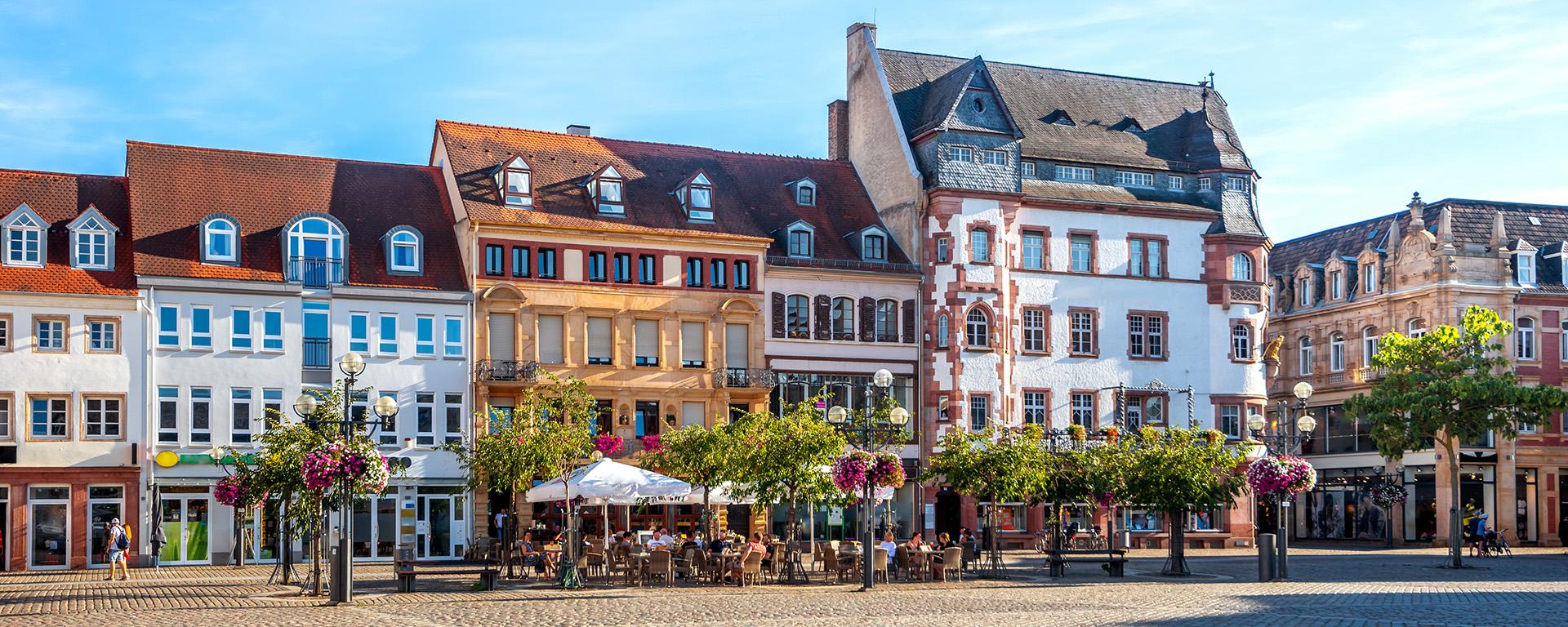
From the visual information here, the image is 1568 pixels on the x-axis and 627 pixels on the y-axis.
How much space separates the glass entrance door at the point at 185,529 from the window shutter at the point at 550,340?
1101 cm

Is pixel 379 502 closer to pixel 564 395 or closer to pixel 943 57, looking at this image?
pixel 564 395

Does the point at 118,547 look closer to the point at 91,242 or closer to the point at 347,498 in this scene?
the point at 91,242

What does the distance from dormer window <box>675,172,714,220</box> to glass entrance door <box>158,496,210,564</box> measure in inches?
708

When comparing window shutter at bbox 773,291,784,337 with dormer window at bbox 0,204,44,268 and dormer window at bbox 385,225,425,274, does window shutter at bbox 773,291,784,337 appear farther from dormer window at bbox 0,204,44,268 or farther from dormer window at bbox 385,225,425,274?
dormer window at bbox 0,204,44,268

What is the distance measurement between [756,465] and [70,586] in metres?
15.5

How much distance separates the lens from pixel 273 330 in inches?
2082

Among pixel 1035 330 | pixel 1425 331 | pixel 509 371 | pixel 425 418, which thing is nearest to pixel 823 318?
pixel 1035 330

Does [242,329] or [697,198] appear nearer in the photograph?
[242,329]

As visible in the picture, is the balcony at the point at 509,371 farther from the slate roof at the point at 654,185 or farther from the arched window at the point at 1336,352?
the arched window at the point at 1336,352

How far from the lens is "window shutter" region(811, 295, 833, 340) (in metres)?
60.2

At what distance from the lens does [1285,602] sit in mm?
33250

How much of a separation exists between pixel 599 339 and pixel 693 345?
10.5 feet

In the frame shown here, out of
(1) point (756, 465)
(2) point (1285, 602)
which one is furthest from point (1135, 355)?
(2) point (1285, 602)

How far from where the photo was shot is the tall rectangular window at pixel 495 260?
5562 cm
